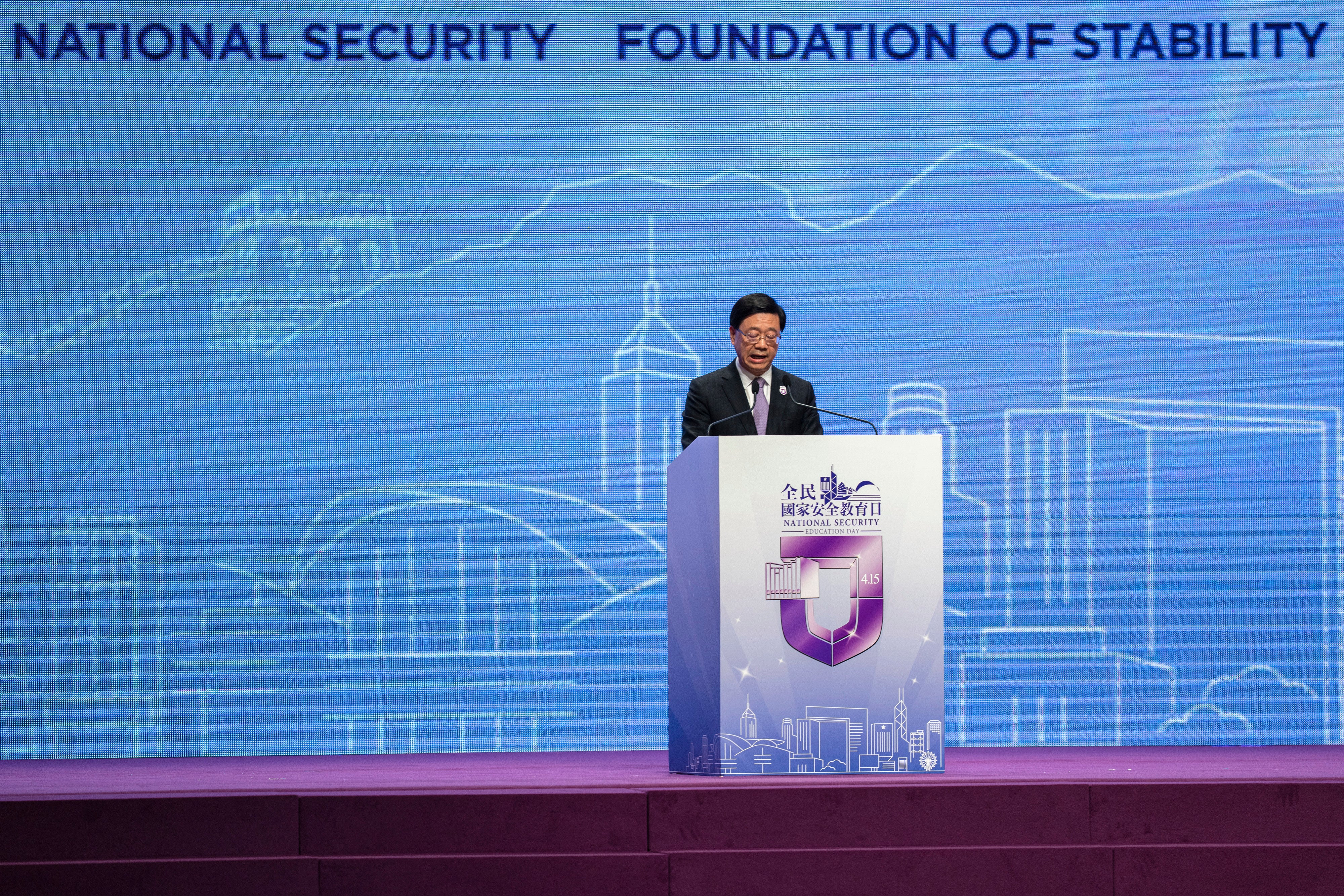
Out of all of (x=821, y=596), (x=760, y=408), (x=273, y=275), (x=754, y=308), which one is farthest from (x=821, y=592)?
(x=273, y=275)

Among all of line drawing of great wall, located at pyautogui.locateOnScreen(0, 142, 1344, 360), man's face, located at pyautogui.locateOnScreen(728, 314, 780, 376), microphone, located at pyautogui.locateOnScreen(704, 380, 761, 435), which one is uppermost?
line drawing of great wall, located at pyautogui.locateOnScreen(0, 142, 1344, 360)

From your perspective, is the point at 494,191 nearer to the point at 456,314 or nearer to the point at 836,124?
the point at 456,314

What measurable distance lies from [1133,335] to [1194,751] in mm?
1649

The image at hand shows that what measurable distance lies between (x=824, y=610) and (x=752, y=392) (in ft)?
2.46

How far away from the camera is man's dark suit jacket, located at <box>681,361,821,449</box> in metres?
3.17

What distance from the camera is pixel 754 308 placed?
3.15 meters

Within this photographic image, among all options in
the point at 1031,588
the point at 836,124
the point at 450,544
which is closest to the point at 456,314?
the point at 450,544

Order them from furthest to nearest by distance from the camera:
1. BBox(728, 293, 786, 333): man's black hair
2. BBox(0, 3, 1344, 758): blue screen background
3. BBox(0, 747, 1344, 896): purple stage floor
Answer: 1. BBox(0, 3, 1344, 758): blue screen background
2. BBox(728, 293, 786, 333): man's black hair
3. BBox(0, 747, 1344, 896): purple stage floor

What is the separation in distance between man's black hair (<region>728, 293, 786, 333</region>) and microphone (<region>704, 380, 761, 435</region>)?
15 centimetres

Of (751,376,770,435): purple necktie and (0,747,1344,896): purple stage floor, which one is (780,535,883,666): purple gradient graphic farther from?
(751,376,770,435): purple necktie

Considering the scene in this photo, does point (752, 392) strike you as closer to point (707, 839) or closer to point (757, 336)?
point (757, 336)

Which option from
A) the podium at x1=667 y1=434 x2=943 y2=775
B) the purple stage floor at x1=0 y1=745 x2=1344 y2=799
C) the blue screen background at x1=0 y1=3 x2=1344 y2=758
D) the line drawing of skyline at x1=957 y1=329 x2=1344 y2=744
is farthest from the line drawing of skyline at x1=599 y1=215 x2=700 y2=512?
the podium at x1=667 y1=434 x2=943 y2=775

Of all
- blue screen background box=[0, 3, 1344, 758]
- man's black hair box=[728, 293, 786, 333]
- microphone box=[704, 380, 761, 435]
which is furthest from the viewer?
blue screen background box=[0, 3, 1344, 758]

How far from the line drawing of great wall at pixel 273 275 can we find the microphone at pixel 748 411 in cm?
192
